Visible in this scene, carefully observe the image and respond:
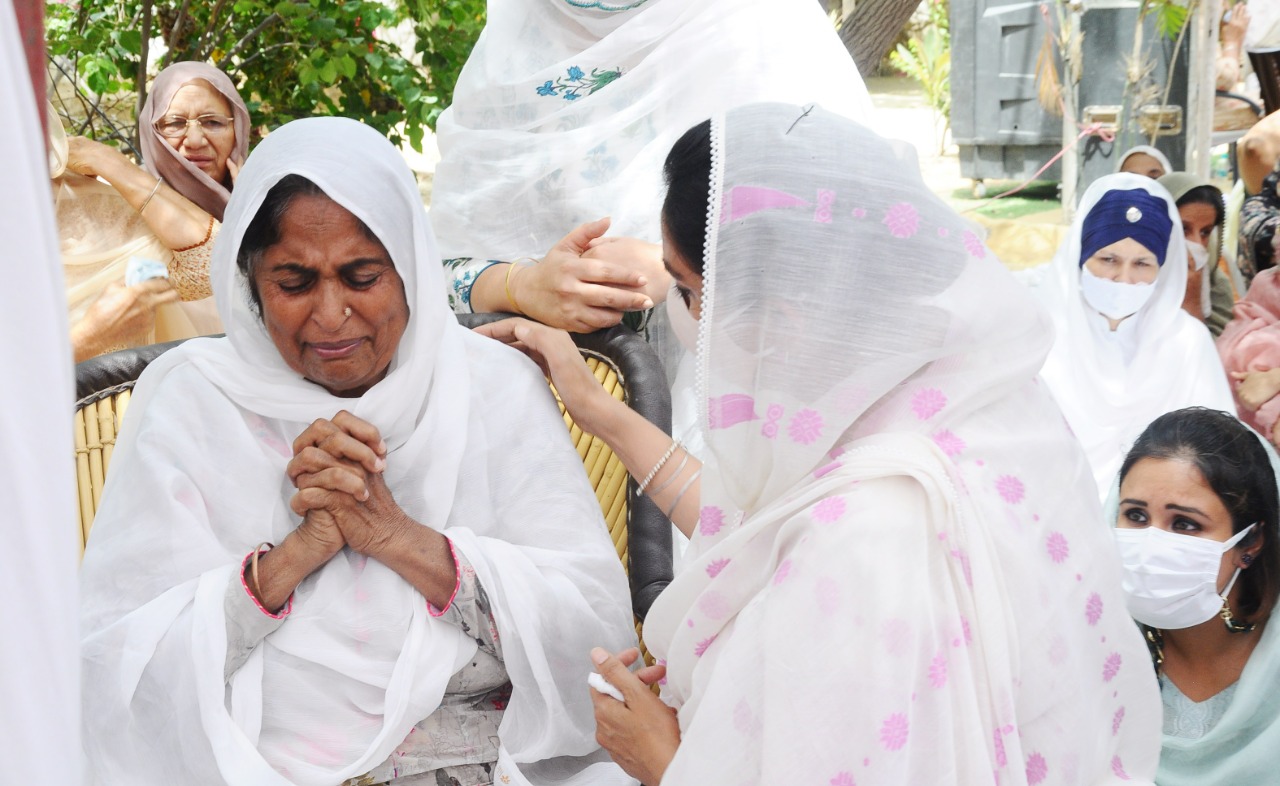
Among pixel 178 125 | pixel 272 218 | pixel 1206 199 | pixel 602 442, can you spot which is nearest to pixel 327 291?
pixel 272 218

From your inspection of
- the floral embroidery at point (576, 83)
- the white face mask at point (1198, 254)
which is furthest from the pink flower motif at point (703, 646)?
the white face mask at point (1198, 254)

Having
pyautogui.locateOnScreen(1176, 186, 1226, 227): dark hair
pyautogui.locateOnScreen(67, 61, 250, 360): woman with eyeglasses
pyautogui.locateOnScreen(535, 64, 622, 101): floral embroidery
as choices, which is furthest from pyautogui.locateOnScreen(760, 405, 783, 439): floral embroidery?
pyautogui.locateOnScreen(1176, 186, 1226, 227): dark hair

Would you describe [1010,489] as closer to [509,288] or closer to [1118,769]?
[1118,769]

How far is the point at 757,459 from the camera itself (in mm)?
1850

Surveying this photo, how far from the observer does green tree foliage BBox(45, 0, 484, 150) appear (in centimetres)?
481

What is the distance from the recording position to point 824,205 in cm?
174

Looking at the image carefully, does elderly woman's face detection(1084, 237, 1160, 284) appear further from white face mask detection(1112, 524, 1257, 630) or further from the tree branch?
the tree branch

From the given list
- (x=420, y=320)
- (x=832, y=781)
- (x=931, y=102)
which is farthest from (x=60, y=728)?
(x=931, y=102)

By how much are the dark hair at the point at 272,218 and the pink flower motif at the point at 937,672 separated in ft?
3.95

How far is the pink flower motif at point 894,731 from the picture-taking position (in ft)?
5.33

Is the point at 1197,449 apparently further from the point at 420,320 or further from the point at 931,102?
the point at 931,102

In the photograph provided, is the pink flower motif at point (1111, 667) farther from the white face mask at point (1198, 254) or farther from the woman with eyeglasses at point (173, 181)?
the white face mask at point (1198, 254)

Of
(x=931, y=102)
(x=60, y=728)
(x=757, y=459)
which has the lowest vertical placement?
(x=931, y=102)

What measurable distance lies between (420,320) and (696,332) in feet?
1.70
